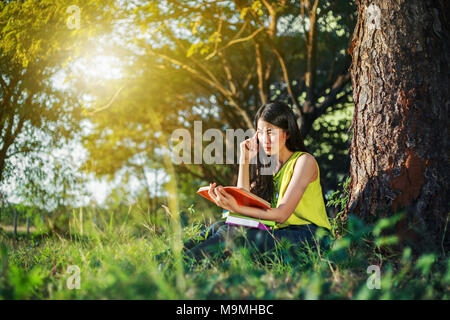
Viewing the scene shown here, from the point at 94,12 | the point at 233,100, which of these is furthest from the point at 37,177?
the point at 233,100

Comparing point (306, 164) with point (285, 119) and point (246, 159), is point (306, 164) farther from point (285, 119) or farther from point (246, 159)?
point (246, 159)

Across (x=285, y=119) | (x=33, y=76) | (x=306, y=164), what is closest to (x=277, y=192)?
(x=306, y=164)

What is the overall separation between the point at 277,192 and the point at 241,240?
2.82ft

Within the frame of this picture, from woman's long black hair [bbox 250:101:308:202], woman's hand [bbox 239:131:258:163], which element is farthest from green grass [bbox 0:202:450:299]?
woman's hand [bbox 239:131:258:163]

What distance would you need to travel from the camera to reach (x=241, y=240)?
10.4 feet

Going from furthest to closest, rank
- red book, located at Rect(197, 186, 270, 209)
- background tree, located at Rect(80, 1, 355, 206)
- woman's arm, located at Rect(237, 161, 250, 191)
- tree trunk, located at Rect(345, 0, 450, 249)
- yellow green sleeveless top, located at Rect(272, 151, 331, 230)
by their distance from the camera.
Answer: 1. background tree, located at Rect(80, 1, 355, 206)
2. woman's arm, located at Rect(237, 161, 250, 191)
3. yellow green sleeveless top, located at Rect(272, 151, 331, 230)
4. tree trunk, located at Rect(345, 0, 450, 249)
5. red book, located at Rect(197, 186, 270, 209)

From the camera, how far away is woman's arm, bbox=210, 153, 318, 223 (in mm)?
3029

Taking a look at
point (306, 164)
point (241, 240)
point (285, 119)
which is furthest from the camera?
point (285, 119)

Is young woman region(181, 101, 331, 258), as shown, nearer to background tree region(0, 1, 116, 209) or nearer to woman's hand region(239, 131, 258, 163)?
woman's hand region(239, 131, 258, 163)

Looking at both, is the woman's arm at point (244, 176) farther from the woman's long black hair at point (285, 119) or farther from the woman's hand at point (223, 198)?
the woman's hand at point (223, 198)

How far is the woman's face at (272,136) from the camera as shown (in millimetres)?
3787

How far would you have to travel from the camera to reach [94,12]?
7.16 meters

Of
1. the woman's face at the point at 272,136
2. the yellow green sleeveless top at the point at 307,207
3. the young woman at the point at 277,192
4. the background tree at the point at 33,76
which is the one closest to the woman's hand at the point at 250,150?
the young woman at the point at 277,192
